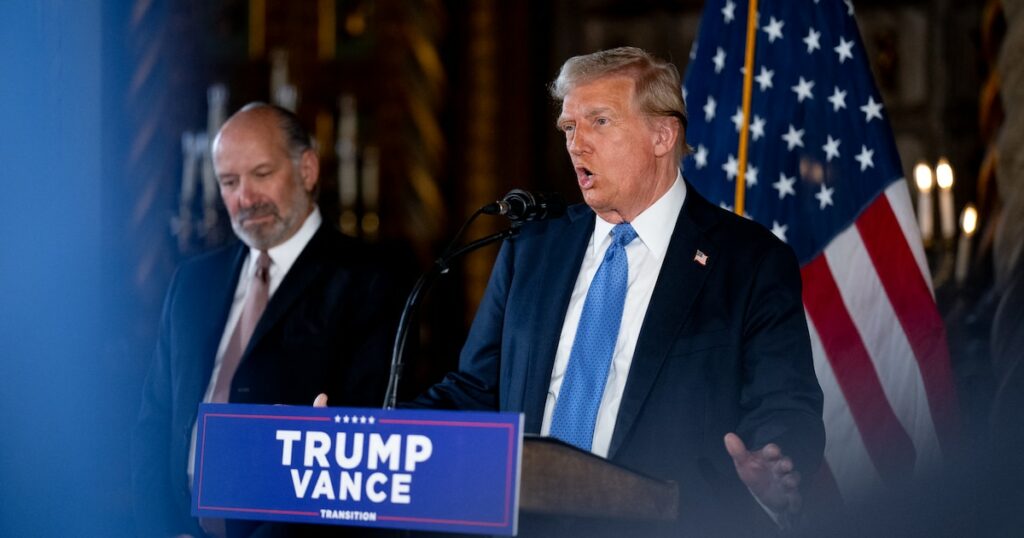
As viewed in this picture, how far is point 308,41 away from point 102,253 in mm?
4240

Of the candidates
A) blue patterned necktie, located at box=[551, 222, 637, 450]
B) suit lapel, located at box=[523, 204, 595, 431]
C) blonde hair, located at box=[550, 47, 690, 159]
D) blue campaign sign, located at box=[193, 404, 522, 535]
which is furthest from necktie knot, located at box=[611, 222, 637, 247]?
blue campaign sign, located at box=[193, 404, 522, 535]

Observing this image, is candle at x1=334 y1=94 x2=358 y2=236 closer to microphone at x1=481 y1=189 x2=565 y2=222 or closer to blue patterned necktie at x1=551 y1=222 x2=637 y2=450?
blue patterned necktie at x1=551 y1=222 x2=637 y2=450

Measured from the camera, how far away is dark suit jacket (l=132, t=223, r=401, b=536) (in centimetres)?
322

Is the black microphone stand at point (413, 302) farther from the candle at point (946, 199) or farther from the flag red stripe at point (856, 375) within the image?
the candle at point (946, 199)

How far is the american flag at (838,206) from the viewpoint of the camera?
3.37 m

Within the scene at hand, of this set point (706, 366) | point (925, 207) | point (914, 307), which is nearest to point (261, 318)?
point (706, 366)

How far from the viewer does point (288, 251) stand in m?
3.44

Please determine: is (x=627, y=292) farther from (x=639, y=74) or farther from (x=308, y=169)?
(x=308, y=169)

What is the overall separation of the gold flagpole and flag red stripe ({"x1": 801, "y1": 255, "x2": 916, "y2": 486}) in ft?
0.96

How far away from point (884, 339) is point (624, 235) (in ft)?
3.75

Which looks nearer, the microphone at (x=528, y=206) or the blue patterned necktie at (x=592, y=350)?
the microphone at (x=528, y=206)

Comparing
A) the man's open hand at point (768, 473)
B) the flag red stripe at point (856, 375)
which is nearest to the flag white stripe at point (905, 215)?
the flag red stripe at point (856, 375)

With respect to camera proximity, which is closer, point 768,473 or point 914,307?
point 768,473

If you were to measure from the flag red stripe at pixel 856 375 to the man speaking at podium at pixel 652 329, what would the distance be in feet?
3.12
